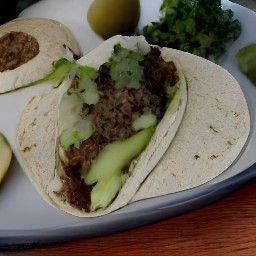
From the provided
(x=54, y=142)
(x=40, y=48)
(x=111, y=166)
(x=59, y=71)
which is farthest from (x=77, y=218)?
(x=40, y=48)

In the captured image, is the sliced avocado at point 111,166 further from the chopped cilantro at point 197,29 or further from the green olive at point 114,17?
the green olive at point 114,17

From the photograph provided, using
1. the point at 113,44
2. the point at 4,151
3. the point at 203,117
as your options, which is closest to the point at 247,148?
the point at 203,117

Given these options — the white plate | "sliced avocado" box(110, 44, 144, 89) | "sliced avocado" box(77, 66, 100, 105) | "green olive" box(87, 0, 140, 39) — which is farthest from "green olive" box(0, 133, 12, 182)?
"green olive" box(87, 0, 140, 39)

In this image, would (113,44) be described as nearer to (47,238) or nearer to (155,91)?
(155,91)

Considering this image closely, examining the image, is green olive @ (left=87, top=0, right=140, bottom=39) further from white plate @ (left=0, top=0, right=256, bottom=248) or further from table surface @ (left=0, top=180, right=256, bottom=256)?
table surface @ (left=0, top=180, right=256, bottom=256)

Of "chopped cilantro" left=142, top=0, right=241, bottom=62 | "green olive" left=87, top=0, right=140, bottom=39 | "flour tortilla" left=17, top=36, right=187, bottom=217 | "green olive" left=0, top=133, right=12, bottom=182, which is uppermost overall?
"chopped cilantro" left=142, top=0, right=241, bottom=62

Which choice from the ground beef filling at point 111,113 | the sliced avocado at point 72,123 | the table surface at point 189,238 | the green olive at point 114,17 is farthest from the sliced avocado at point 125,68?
the table surface at point 189,238

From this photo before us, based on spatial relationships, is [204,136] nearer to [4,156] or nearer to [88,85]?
[88,85]
